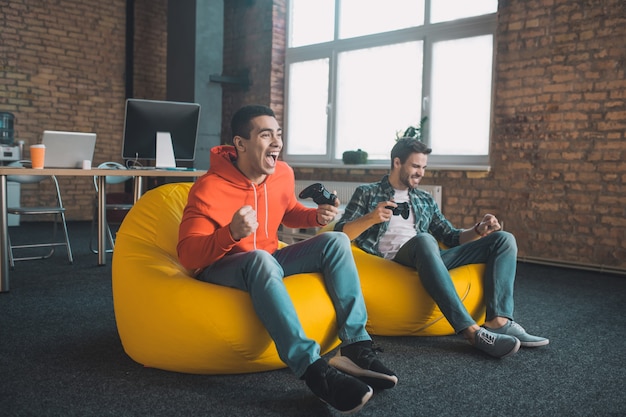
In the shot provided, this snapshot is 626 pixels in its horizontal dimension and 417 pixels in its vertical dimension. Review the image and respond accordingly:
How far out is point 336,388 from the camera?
5.99 feet

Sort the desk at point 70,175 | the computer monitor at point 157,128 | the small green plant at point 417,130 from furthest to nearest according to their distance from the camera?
the small green plant at point 417,130 → the computer monitor at point 157,128 → the desk at point 70,175

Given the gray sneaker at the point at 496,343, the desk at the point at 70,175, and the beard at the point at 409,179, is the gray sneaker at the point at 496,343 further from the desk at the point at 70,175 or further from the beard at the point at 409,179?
the desk at the point at 70,175

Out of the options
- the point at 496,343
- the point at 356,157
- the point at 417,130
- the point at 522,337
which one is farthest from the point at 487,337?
the point at 356,157

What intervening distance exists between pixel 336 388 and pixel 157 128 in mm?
3306

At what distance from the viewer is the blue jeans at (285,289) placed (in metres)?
1.93

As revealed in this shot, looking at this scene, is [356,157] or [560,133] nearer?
[560,133]

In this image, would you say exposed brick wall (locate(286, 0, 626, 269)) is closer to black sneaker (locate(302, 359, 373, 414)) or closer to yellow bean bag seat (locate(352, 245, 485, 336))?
yellow bean bag seat (locate(352, 245, 485, 336))

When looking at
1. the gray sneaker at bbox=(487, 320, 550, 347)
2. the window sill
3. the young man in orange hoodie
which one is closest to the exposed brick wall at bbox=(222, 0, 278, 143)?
the window sill

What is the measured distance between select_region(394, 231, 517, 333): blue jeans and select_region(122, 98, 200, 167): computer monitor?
2.55 metres

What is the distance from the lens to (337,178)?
6.79 meters

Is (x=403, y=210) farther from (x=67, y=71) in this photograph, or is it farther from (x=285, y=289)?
(x=67, y=71)

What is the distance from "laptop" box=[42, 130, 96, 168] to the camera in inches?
166

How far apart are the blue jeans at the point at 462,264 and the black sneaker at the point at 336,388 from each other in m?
0.81

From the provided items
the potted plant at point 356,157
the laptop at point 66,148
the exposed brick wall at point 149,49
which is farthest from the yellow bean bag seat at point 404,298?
the exposed brick wall at point 149,49
